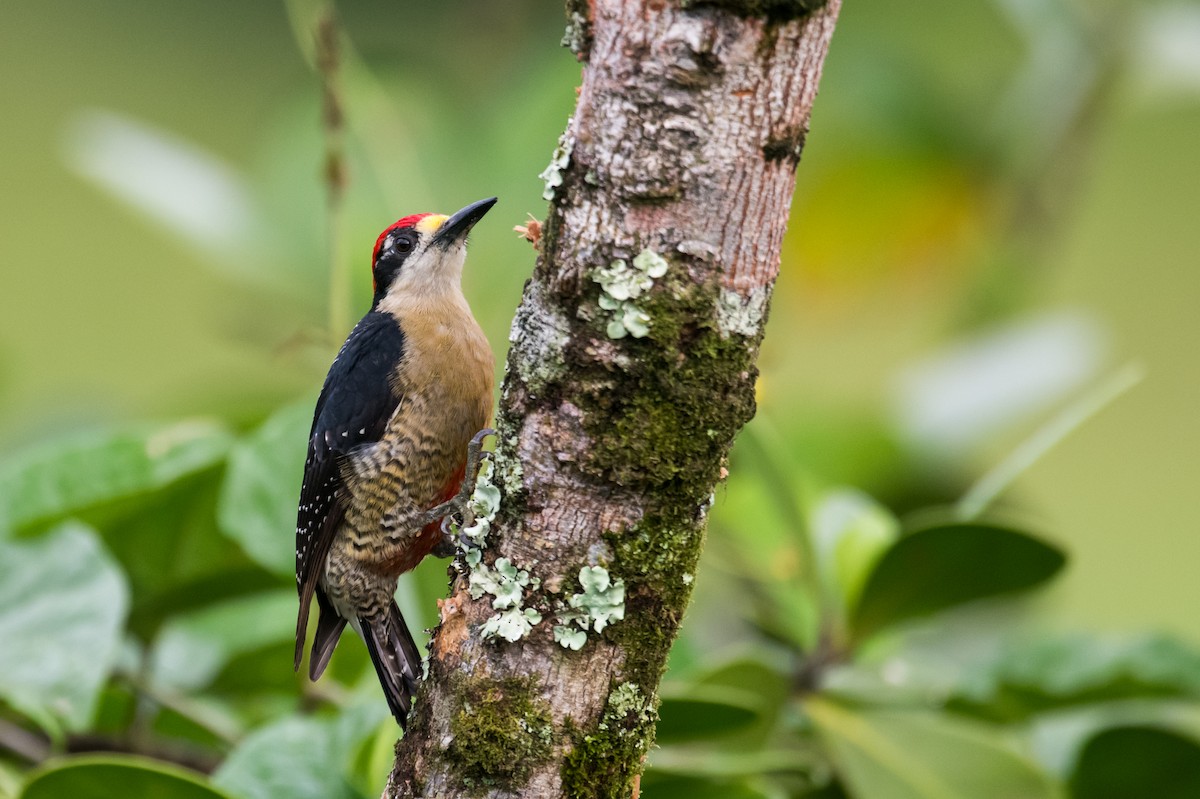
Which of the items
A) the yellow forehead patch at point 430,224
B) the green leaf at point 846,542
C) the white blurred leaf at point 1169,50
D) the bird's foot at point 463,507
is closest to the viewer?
the bird's foot at point 463,507

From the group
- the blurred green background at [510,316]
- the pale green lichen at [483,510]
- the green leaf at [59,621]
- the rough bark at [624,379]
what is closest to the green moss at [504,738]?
the rough bark at [624,379]

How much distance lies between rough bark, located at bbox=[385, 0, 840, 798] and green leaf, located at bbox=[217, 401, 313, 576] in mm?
585

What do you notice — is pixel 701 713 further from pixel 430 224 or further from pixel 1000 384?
pixel 1000 384

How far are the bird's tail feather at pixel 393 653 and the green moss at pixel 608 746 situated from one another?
414mm

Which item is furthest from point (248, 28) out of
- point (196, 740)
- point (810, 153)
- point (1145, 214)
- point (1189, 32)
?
point (196, 740)

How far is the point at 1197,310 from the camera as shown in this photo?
6422mm

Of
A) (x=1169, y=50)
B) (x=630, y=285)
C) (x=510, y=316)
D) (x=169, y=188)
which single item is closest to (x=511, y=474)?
(x=630, y=285)

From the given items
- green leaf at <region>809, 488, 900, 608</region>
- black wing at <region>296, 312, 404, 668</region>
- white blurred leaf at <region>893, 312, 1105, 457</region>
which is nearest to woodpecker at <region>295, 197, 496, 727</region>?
black wing at <region>296, 312, 404, 668</region>

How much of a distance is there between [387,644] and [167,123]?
6.38 meters

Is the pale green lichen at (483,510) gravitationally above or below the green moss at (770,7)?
below

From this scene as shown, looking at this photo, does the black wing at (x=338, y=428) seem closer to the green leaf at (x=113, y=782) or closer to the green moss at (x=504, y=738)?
the green leaf at (x=113, y=782)

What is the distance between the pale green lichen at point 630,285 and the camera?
0.80 meters

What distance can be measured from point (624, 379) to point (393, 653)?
71cm

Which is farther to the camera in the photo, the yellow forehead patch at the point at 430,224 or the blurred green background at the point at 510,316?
the yellow forehead patch at the point at 430,224
